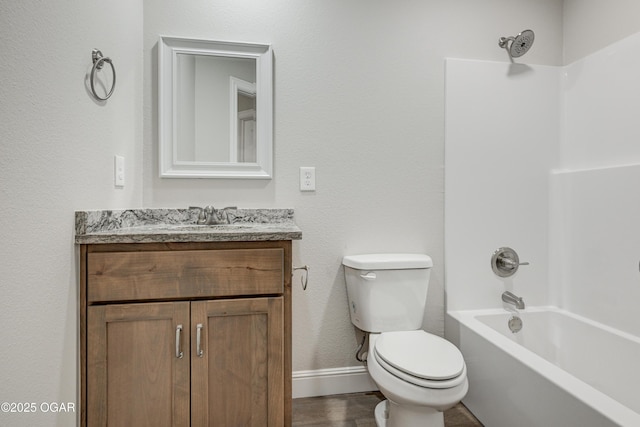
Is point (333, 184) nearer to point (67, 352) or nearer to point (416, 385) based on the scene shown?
point (416, 385)

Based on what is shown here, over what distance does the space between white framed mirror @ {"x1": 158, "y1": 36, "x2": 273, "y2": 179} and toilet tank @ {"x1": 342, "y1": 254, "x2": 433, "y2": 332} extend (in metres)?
0.70

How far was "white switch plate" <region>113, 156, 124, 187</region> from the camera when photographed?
1.49m

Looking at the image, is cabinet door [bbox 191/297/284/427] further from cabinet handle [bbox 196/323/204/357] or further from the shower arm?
the shower arm

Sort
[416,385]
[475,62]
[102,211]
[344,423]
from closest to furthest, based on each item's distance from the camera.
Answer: [416,385]
[102,211]
[344,423]
[475,62]

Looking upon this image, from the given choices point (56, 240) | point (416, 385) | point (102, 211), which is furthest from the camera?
point (102, 211)

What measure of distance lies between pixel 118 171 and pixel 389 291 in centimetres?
133

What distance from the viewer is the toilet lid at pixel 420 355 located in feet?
4.12

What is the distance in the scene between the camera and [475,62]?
6.34 ft

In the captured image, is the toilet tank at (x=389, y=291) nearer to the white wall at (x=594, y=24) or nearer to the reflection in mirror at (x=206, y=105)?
the reflection in mirror at (x=206, y=105)

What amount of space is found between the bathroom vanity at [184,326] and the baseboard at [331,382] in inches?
20.6

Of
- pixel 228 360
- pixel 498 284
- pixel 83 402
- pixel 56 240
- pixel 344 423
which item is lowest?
pixel 344 423

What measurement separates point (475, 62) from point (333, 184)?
1.04 m

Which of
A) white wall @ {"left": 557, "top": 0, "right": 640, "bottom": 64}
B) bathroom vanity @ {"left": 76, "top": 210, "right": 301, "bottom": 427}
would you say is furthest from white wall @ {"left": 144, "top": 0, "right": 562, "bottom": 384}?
bathroom vanity @ {"left": 76, "top": 210, "right": 301, "bottom": 427}

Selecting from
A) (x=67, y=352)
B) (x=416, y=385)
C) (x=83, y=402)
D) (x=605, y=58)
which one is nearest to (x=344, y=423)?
(x=416, y=385)
